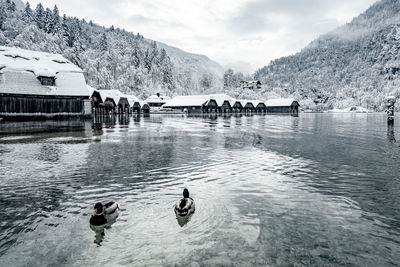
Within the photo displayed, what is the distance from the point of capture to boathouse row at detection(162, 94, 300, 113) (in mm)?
108425

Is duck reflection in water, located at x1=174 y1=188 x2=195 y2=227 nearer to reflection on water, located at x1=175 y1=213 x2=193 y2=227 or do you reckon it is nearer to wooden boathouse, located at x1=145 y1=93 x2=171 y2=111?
reflection on water, located at x1=175 y1=213 x2=193 y2=227

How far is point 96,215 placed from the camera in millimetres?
7984

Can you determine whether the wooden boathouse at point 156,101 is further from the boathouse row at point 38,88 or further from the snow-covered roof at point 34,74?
the boathouse row at point 38,88

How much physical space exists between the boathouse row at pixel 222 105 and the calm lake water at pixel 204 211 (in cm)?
Answer: 9111

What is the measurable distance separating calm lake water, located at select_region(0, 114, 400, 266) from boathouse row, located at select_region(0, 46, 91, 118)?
34.0 meters

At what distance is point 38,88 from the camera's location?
155ft

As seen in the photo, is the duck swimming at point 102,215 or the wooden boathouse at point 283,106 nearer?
the duck swimming at point 102,215

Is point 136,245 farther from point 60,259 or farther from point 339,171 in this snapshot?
point 339,171

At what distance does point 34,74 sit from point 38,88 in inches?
125

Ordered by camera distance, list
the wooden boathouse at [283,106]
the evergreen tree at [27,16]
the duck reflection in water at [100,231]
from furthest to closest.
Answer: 1. the evergreen tree at [27,16]
2. the wooden boathouse at [283,106]
3. the duck reflection in water at [100,231]

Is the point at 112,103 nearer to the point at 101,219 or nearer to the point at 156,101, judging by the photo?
the point at 156,101

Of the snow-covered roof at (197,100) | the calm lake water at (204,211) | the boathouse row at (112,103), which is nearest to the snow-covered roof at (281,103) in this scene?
the snow-covered roof at (197,100)

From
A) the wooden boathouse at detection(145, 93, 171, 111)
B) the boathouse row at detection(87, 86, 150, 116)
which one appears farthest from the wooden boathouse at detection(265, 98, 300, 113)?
the boathouse row at detection(87, 86, 150, 116)

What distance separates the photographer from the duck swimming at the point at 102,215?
26.2ft
